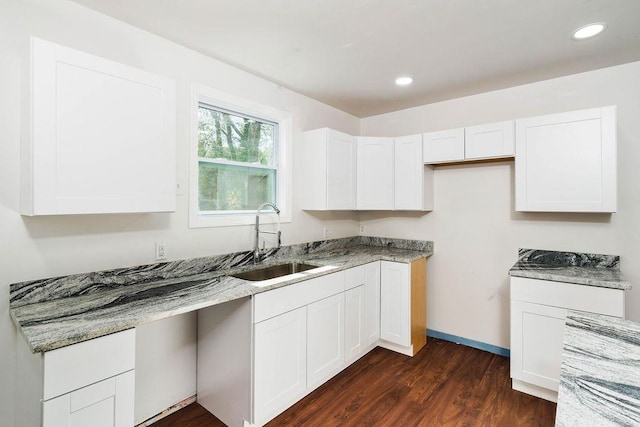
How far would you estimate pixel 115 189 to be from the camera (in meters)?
1.62

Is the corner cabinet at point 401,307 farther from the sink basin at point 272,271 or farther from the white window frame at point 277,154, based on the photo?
the white window frame at point 277,154

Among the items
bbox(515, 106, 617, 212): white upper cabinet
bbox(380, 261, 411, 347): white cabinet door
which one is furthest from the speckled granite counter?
bbox(515, 106, 617, 212): white upper cabinet

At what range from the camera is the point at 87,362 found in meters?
1.23

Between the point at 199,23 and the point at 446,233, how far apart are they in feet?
9.29

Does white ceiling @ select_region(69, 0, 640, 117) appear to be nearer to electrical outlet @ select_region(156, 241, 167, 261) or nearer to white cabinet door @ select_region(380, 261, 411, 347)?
electrical outlet @ select_region(156, 241, 167, 261)

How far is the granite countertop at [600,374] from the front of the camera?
71 cm

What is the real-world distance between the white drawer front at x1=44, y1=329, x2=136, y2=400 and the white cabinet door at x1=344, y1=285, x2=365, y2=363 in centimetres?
164

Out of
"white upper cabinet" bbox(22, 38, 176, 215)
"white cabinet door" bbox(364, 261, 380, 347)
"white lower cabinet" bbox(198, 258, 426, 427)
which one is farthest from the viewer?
"white cabinet door" bbox(364, 261, 380, 347)

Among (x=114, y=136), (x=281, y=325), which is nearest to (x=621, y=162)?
(x=281, y=325)

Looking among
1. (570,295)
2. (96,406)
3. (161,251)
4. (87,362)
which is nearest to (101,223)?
(161,251)

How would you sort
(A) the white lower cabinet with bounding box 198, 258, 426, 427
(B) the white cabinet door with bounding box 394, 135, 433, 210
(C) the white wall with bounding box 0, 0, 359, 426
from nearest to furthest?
1. (C) the white wall with bounding box 0, 0, 359, 426
2. (A) the white lower cabinet with bounding box 198, 258, 426, 427
3. (B) the white cabinet door with bounding box 394, 135, 433, 210

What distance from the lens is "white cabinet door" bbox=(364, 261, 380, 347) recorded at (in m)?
2.88

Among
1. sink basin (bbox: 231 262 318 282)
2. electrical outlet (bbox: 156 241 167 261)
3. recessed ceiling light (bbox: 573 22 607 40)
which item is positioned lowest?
sink basin (bbox: 231 262 318 282)

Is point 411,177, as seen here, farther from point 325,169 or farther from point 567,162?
point 567,162
